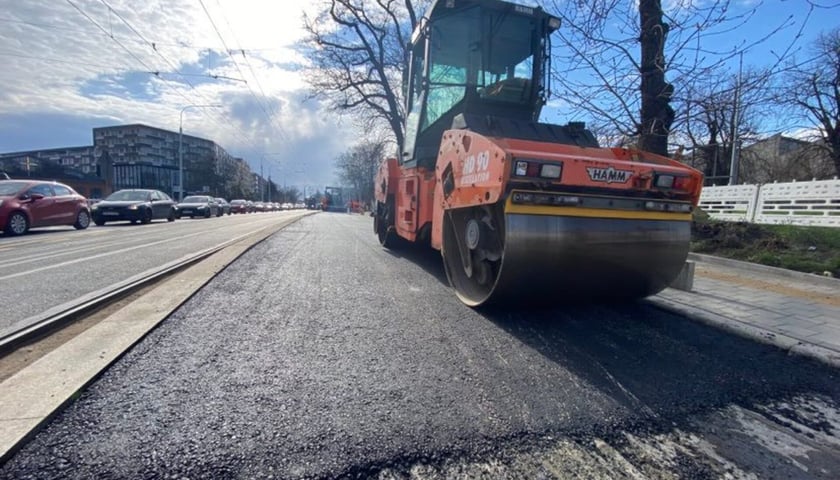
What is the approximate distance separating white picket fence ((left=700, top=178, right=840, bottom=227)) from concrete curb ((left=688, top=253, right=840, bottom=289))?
3475 millimetres

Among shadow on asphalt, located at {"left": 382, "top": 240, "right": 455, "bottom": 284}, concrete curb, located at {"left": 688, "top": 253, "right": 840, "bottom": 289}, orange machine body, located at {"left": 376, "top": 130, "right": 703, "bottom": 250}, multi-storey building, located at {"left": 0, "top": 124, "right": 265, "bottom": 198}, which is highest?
multi-storey building, located at {"left": 0, "top": 124, "right": 265, "bottom": 198}

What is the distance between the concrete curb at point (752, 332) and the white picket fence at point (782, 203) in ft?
26.2

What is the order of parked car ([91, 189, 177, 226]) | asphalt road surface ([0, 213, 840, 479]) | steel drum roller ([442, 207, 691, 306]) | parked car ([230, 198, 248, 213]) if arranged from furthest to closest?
parked car ([230, 198, 248, 213]), parked car ([91, 189, 177, 226]), steel drum roller ([442, 207, 691, 306]), asphalt road surface ([0, 213, 840, 479])

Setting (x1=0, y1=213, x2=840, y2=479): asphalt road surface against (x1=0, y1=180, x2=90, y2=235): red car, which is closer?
(x1=0, y1=213, x2=840, y2=479): asphalt road surface

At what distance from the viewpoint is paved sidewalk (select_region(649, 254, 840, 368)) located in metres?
3.54

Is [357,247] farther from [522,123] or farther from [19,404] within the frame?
[19,404]

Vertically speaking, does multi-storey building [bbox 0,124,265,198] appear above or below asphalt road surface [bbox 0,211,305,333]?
above

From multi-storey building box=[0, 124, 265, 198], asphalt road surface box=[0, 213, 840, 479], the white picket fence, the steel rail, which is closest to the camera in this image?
asphalt road surface box=[0, 213, 840, 479]

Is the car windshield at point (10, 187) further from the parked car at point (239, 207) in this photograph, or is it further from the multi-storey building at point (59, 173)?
the multi-storey building at point (59, 173)

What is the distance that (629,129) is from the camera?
21.6ft

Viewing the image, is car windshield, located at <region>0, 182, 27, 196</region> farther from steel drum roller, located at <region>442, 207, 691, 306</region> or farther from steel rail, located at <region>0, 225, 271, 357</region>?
steel drum roller, located at <region>442, 207, 691, 306</region>

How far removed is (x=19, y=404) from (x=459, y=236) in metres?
3.65

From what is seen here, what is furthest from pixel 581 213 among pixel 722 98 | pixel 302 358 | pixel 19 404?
pixel 722 98

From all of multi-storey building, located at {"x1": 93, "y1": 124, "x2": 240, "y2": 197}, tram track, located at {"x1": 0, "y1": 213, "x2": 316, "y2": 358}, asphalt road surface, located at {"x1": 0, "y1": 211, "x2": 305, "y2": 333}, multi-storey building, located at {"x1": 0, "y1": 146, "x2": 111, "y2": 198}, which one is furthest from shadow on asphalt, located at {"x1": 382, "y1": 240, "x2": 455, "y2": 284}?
multi-storey building, located at {"x1": 93, "y1": 124, "x2": 240, "y2": 197}
